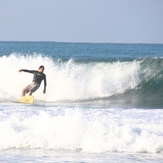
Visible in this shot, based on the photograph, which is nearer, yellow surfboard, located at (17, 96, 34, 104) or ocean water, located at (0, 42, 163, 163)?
ocean water, located at (0, 42, 163, 163)

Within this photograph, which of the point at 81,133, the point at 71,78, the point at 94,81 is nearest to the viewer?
the point at 81,133

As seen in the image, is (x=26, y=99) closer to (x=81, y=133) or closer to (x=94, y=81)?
(x=81, y=133)

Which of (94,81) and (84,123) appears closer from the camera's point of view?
(84,123)

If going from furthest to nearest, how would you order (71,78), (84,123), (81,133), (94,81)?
(71,78) < (94,81) < (84,123) < (81,133)

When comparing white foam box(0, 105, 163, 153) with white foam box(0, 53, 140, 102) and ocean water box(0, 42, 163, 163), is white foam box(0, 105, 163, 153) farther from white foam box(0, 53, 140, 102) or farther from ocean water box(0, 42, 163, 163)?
white foam box(0, 53, 140, 102)

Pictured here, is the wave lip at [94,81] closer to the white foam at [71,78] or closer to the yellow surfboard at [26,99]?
the white foam at [71,78]

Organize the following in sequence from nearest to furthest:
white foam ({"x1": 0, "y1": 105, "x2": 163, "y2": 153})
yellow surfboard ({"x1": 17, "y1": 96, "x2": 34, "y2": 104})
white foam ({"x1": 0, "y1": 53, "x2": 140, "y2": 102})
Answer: white foam ({"x1": 0, "y1": 105, "x2": 163, "y2": 153}), yellow surfboard ({"x1": 17, "y1": 96, "x2": 34, "y2": 104}), white foam ({"x1": 0, "y1": 53, "x2": 140, "y2": 102})

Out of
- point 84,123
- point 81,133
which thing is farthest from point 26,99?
point 81,133

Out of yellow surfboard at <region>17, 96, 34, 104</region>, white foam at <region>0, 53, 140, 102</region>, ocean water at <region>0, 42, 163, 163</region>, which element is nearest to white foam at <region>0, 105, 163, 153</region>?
ocean water at <region>0, 42, 163, 163</region>

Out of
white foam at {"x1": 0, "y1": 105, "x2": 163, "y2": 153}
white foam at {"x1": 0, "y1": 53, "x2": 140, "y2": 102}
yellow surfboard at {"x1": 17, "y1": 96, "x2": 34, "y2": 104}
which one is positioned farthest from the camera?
white foam at {"x1": 0, "y1": 53, "x2": 140, "y2": 102}

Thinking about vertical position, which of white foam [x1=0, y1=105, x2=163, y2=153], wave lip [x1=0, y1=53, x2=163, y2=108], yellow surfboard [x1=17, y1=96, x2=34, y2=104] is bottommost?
white foam [x1=0, y1=105, x2=163, y2=153]

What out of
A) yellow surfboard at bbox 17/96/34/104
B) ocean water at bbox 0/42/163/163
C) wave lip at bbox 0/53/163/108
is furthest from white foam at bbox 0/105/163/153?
wave lip at bbox 0/53/163/108

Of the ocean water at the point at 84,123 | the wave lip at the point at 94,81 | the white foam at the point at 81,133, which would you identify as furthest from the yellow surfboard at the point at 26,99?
the white foam at the point at 81,133

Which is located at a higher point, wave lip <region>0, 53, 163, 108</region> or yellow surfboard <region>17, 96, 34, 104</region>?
wave lip <region>0, 53, 163, 108</region>
